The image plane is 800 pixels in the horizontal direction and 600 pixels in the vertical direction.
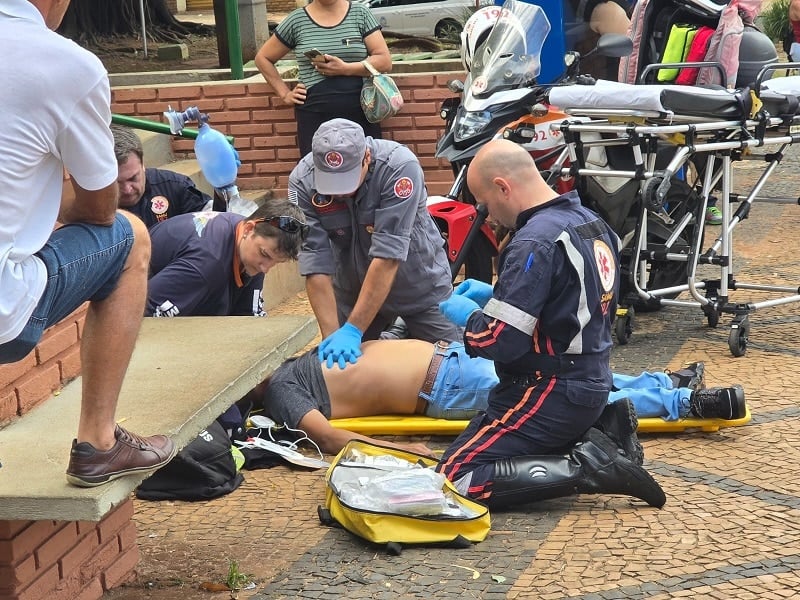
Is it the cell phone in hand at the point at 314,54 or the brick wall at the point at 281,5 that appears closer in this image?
the cell phone in hand at the point at 314,54

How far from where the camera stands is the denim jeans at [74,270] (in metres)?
2.80

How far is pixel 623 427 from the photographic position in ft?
15.2

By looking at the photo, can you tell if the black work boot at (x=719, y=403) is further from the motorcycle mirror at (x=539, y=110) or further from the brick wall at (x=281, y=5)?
the brick wall at (x=281, y=5)

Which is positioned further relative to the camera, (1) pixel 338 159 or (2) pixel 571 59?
(2) pixel 571 59

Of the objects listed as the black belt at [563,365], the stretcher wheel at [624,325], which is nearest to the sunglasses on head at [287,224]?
the black belt at [563,365]

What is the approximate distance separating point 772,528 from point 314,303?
8.08ft

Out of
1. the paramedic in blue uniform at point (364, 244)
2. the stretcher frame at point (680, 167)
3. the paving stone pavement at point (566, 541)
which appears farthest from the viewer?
the stretcher frame at point (680, 167)

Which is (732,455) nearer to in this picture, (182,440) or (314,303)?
(314,303)

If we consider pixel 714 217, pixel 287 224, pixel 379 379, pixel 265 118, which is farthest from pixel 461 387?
pixel 714 217

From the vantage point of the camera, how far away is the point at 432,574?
13.1ft

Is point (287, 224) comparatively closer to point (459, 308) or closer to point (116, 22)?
point (459, 308)

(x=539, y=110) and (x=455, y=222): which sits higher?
(x=539, y=110)

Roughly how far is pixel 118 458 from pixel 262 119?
579 cm

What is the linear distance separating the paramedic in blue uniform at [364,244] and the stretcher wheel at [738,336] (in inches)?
56.0
